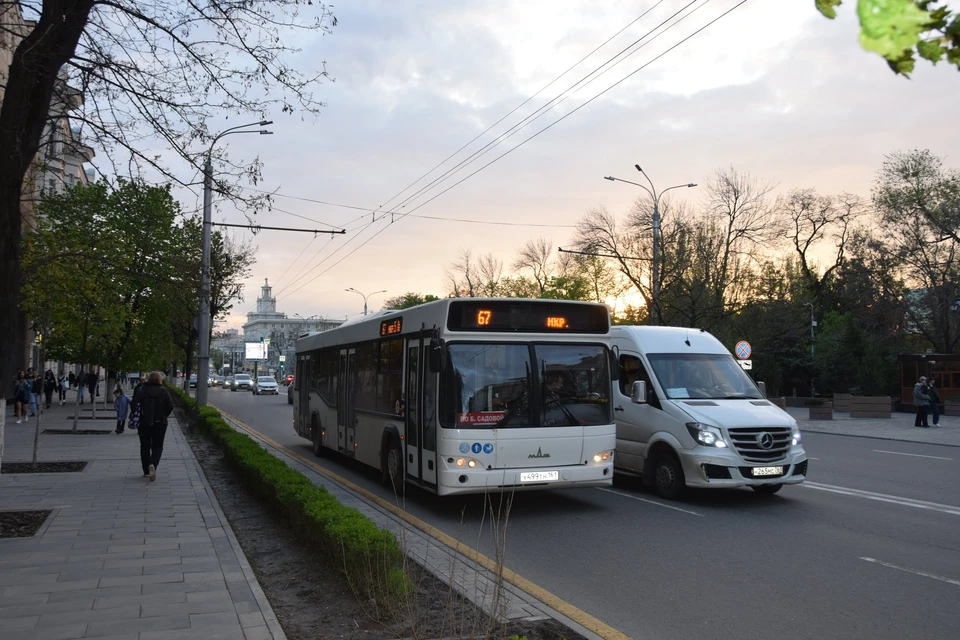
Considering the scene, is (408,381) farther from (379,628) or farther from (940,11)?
(940,11)

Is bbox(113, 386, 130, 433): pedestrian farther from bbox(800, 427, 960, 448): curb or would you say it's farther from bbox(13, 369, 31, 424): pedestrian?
bbox(800, 427, 960, 448): curb

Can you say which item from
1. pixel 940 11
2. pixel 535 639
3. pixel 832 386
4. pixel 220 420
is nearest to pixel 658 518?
pixel 535 639

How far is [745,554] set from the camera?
25.4 feet

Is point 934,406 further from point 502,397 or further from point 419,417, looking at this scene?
point 419,417

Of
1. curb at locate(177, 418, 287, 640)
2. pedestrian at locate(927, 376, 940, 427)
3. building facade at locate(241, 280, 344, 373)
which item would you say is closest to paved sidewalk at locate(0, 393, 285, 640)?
curb at locate(177, 418, 287, 640)

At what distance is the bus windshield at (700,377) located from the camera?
11.5 meters

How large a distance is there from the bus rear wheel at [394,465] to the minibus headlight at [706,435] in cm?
392

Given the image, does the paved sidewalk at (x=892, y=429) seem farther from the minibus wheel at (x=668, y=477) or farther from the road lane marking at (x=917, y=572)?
the road lane marking at (x=917, y=572)

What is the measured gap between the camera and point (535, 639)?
4.96 m

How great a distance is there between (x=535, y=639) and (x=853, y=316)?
1882 inches

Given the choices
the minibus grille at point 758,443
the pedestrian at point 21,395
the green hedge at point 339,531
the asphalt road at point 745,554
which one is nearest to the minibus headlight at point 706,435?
the minibus grille at point 758,443

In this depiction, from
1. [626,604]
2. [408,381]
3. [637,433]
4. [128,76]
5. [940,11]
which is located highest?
[128,76]

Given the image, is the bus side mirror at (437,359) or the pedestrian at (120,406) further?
the pedestrian at (120,406)

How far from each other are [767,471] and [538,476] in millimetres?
3055
